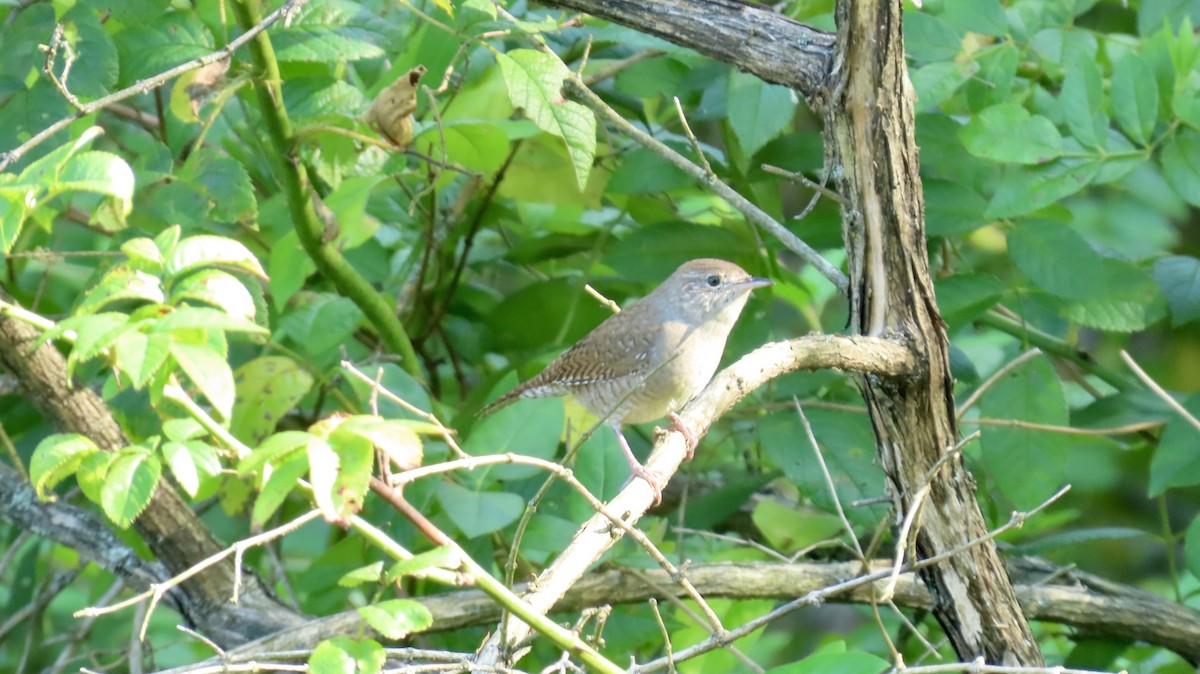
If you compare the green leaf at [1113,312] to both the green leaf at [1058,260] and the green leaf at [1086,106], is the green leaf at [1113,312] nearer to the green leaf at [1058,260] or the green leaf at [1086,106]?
the green leaf at [1058,260]

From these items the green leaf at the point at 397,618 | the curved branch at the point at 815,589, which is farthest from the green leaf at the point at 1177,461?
the green leaf at the point at 397,618

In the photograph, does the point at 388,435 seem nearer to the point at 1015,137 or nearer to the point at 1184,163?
the point at 1015,137

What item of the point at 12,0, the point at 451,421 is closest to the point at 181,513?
the point at 451,421

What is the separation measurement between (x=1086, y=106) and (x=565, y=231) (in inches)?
68.5

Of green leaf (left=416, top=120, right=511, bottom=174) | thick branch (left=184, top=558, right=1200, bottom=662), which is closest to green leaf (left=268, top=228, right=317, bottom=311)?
green leaf (left=416, top=120, right=511, bottom=174)

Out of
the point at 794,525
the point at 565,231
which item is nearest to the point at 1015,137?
the point at 794,525

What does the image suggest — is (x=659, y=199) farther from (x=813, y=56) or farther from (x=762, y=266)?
(x=813, y=56)

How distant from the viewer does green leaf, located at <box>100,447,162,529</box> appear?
1436 mm

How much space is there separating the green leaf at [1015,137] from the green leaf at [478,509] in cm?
137

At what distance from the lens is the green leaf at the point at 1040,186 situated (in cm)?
273

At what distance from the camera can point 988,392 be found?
2.96 m

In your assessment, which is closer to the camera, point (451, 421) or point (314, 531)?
point (451, 421)

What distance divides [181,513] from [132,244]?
1.97 metres

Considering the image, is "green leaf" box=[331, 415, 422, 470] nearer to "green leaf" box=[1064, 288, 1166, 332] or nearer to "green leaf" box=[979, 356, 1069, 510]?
"green leaf" box=[979, 356, 1069, 510]
